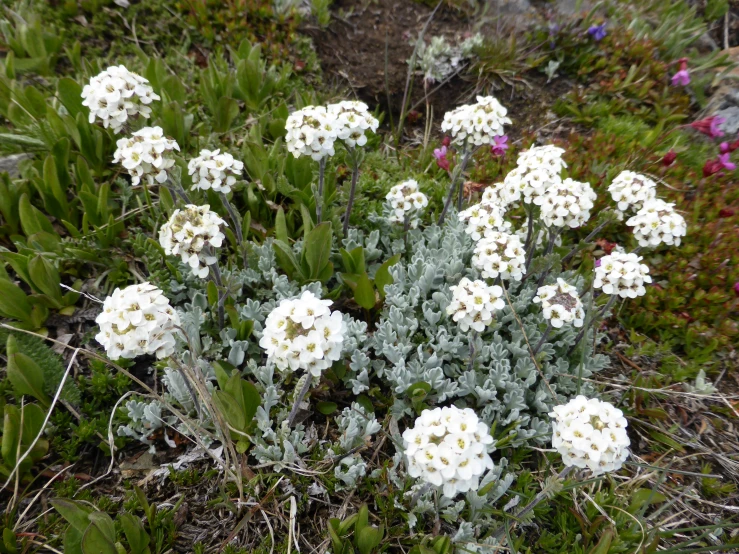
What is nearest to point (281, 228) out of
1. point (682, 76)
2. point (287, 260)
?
point (287, 260)

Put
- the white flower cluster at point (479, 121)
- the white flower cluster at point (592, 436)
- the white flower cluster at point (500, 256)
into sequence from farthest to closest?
the white flower cluster at point (479, 121)
the white flower cluster at point (500, 256)
the white flower cluster at point (592, 436)

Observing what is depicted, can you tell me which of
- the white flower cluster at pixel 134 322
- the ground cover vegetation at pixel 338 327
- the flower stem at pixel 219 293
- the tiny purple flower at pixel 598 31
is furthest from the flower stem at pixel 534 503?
the tiny purple flower at pixel 598 31

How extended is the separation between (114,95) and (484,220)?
2420mm

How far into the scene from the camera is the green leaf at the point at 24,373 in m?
2.63

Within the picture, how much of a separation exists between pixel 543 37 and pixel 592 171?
241 cm

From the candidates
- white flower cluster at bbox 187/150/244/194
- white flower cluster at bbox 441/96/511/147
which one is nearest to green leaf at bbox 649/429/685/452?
white flower cluster at bbox 441/96/511/147

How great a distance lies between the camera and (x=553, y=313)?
9.20 ft

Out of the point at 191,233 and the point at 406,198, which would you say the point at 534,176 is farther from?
the point at 191,233

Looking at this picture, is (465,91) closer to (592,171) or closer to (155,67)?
(592,171)

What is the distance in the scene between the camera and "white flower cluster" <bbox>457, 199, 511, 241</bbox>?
3129 mm

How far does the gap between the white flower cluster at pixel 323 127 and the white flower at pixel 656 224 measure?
1837mm

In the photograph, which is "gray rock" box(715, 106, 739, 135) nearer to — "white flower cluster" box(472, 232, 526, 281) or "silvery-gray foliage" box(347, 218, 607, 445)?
"silvery-gray foliage" box(347, 218, 607, 445)

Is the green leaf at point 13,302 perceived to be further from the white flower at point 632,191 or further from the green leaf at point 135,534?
the white flower at point 632,191

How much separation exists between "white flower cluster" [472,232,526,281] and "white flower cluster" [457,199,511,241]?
0.17 metres
